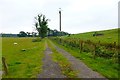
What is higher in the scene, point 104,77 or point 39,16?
point 39,16

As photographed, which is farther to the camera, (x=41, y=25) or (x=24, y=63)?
(x=41, y=25)

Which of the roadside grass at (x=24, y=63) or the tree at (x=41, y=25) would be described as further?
the tree at (x=41, y=25)

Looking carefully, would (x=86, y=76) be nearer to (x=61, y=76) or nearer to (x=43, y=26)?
(x=61, y=76)

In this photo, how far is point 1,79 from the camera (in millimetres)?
18500

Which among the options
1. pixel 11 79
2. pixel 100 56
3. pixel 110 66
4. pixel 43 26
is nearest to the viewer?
pixel 11 79

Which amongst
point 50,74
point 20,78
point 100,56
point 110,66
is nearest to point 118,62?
point 110,66

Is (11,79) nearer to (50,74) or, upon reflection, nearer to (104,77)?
(50,74)

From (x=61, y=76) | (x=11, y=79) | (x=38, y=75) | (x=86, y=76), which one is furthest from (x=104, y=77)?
(x=11, y=79)

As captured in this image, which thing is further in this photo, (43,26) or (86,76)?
(43,26)

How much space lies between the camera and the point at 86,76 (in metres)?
18.7

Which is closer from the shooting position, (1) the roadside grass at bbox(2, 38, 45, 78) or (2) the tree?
(1) the roadside grass at bbox(2, 38, 45, 78)

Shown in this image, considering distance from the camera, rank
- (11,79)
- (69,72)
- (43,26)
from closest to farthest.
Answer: (11,79), (69,72), (43,26)

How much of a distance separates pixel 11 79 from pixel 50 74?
101 inches

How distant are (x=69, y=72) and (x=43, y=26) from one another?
12148cm
